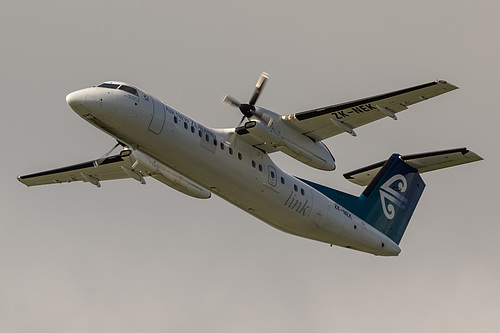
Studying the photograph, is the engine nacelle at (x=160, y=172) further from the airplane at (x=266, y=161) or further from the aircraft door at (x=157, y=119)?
the aircraft door at (x=157, y=119)

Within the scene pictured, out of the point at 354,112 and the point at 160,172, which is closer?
the point at 354,112

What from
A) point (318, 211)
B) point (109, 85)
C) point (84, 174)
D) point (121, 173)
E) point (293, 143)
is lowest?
point (84, 174)

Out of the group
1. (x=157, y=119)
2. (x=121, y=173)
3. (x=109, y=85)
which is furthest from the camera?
(x=121, y=173)

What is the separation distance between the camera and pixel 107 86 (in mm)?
19578

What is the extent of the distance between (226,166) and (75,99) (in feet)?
14.5

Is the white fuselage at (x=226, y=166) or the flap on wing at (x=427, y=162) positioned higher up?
the flap on wing at (x=427, y=162)

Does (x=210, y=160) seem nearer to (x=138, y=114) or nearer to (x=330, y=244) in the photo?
(x=138, y=114)

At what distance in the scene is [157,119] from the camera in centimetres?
1975

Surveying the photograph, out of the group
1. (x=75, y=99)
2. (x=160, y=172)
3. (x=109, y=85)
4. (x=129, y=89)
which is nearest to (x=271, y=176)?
(x=160, y=172)

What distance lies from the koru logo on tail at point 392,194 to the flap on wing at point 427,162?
2.31ft

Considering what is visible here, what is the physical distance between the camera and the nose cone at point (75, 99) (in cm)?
1889

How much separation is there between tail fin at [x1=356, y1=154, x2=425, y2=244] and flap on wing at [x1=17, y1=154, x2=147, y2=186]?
7.84 metres

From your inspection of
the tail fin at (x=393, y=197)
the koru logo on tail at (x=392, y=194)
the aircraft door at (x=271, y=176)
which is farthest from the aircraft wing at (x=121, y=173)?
the koru logo on tail at (x=392, y=194)

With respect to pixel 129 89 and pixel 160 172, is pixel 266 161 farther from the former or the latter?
pixel 129 89
